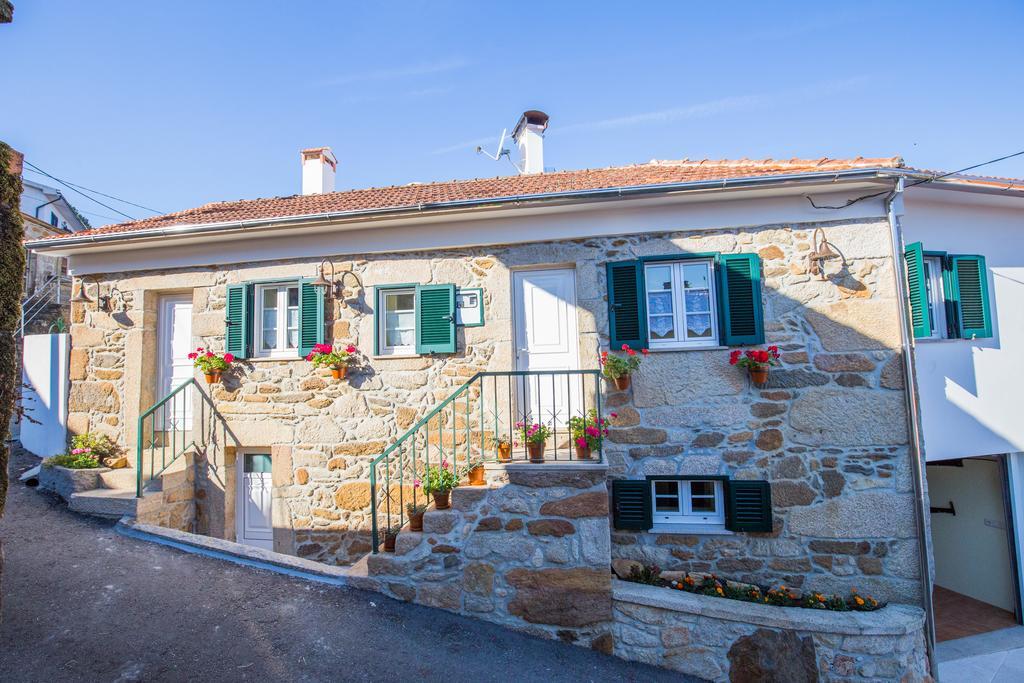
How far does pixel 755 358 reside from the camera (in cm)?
519

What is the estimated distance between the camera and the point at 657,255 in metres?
5.62

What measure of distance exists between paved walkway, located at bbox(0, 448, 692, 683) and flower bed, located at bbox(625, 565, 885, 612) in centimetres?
84

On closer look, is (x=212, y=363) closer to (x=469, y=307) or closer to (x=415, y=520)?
(x=469, y=307)

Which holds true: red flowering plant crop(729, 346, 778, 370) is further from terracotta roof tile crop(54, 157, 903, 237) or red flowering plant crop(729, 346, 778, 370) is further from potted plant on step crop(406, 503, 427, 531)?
potted plant on step crop(406, 503, 427, 531)

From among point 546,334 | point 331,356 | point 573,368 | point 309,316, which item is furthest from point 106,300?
point 573,368

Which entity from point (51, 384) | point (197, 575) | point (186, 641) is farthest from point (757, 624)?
point (51, 384)

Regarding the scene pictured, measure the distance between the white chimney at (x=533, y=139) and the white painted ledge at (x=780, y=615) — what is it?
6.61 meters

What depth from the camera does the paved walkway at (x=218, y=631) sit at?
366 cm

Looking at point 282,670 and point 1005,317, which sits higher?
point 1005,317

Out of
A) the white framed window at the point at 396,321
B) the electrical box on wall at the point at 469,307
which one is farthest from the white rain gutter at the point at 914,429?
the white framed window at the point at 396,321

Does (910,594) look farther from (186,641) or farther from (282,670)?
(186,641)

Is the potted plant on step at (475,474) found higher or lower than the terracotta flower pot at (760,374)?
lower

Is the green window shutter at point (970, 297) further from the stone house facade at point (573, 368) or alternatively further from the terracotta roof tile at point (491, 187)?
the terracotta roof tile at point (491, 187)

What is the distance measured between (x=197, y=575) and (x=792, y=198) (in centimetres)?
690
